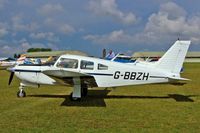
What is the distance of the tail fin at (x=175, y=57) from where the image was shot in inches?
493

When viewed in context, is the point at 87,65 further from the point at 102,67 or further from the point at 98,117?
the point at 98,117

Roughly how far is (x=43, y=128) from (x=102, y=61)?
5.92m

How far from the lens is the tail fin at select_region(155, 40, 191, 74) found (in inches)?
493

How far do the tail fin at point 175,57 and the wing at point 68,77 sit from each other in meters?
3.08

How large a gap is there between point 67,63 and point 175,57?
4450 millimetres

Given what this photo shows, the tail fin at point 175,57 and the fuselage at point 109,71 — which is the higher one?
the tail fin at point 175,57

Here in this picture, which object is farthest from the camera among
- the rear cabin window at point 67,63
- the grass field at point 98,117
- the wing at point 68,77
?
the rear cabin window at point 67,63

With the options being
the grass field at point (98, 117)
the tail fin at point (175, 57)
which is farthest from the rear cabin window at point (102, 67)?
the tail fin at point (175, 57)

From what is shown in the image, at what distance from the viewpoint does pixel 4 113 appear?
942cm

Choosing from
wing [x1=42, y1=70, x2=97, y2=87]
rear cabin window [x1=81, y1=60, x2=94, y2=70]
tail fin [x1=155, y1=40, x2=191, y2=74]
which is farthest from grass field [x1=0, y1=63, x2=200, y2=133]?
tail fin [x1=155, y1=40, x2=191, y2=74]

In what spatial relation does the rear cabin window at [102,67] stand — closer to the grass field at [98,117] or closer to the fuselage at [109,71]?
the fuselage at [109,71]

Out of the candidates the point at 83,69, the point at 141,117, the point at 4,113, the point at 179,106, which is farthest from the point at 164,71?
the point at 4,113

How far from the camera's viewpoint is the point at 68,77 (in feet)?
37.9

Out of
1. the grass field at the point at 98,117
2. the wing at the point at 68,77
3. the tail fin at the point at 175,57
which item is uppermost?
the tail fin at the point at 175,57
